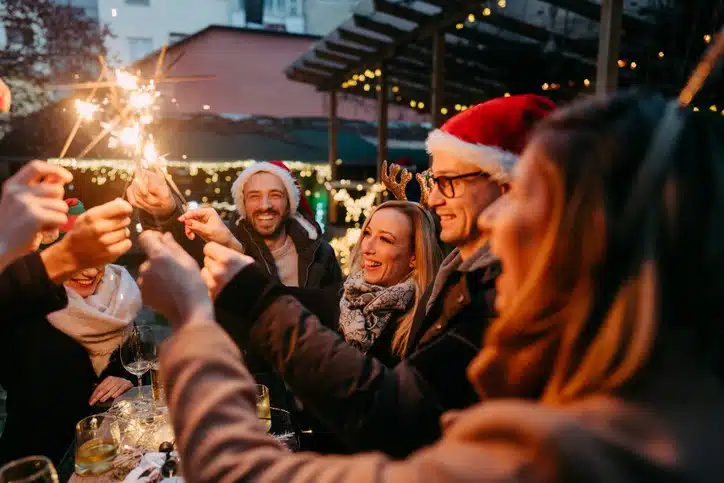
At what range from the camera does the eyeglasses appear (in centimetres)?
193

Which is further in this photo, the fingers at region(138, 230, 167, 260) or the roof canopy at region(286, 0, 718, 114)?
the roof canopy at region(286, 0, 718, 114)

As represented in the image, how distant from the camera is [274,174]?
166 inches

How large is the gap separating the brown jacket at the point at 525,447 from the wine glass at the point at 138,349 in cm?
161

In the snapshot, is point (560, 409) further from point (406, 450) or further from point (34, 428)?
point (34, 428)

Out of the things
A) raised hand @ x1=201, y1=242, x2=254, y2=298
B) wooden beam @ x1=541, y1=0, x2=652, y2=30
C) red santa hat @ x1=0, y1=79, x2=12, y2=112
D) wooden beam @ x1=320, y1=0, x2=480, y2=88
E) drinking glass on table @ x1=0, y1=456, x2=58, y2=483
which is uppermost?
wooden beam @ x1=320, y1=0, x2=480, y2=88

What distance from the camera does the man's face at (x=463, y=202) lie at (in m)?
1.90

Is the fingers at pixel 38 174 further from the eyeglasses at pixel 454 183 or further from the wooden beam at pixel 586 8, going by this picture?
the wooden beam at pixel 586 8

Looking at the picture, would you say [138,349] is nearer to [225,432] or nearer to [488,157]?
[225,432]

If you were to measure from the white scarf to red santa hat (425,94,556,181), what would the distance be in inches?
86.7

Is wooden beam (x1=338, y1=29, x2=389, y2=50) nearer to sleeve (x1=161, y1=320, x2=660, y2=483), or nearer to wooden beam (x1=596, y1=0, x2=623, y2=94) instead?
wooden beam (x1=596, y1=0, x2=623, y2=94)

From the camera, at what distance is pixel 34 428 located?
8.99 ft

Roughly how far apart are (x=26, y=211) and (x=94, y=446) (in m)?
1.04

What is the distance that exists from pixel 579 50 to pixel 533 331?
24.6 feet

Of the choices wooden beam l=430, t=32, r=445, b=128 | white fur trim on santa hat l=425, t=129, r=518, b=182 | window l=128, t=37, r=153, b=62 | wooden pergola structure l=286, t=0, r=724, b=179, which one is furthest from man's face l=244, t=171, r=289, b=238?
window l=128, t=37, r=153, b=62
